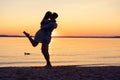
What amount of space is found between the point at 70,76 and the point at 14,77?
4.98ft

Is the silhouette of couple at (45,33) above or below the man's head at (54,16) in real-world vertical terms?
below

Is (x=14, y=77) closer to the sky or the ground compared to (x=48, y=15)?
closer to the ground

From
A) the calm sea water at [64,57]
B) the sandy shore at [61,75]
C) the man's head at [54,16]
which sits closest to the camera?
the sandy shore at [61,75]

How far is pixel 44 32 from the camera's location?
44.5ft

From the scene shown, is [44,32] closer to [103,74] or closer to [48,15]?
[48,15]

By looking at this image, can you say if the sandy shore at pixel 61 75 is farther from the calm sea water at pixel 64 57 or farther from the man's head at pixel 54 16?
the calm sea water at pixel 64 57

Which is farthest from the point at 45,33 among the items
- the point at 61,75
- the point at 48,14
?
the point at 61,75

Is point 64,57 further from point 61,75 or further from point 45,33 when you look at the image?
point 61,75

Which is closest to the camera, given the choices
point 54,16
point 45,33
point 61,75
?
point 61,75

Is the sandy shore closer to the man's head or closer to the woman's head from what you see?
the man's head

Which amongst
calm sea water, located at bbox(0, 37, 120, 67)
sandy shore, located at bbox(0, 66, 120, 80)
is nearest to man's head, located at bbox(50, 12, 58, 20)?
sandy shore, located at bbox(0, 66, 120, 80)

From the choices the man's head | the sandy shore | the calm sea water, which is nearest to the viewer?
the sandy shore

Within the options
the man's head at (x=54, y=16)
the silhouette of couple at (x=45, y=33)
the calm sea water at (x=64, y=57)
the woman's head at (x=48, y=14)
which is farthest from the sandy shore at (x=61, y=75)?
the calm sea water at (x=64, y=57)

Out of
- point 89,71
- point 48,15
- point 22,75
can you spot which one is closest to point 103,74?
point 89,71
